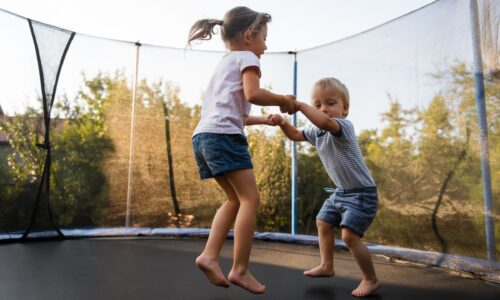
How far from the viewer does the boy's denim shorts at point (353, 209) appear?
142cm

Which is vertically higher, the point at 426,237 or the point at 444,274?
the point at 426,237

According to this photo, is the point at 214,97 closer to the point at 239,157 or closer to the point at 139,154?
the point at 239,157

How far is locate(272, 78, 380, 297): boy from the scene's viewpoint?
139cm

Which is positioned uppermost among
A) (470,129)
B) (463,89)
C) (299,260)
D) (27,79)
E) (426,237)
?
(27,79)

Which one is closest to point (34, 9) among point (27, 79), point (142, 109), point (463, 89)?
point (27, 79)

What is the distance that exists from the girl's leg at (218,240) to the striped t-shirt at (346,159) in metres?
0.41

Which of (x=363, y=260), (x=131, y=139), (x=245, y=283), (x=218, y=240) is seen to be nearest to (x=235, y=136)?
(x=218, y=240)

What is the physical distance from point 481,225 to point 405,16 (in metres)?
1.10

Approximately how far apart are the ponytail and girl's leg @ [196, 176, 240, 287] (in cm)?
49

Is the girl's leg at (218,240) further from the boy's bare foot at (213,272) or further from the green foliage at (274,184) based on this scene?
the green foliage at (274,184)

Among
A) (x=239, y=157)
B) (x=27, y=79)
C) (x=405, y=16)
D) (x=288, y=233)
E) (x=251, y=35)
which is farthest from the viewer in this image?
(x=288, y=233)

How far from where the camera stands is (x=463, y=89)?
1742mm

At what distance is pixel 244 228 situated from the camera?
1244 mm

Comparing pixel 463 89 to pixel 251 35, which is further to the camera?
pixel 463 89
